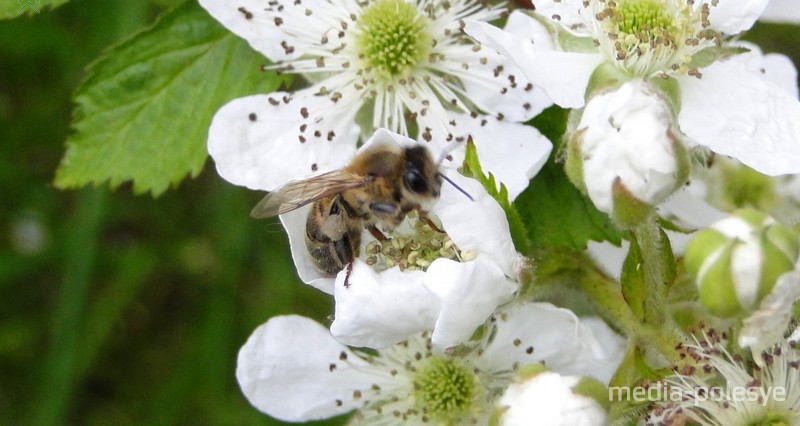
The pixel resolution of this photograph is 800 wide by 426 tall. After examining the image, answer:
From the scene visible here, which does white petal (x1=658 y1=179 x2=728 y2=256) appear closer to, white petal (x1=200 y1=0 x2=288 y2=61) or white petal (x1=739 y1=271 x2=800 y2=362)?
white petal (x1=739 y1=271 x2=800 y2=362)

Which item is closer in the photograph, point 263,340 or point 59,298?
point 263,340

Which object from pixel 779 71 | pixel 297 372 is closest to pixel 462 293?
pixel 297 372

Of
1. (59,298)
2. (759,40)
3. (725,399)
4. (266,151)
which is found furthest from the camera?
(759,40)

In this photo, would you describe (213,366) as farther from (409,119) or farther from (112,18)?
(409,119)

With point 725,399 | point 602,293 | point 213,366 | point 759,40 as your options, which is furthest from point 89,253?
point 759,40

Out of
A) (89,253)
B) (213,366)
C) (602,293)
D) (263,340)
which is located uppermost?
(602,293)

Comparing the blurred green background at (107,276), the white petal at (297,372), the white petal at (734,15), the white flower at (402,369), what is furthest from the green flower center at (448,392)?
the blurred green background at (107,276)

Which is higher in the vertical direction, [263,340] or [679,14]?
[679,14]
